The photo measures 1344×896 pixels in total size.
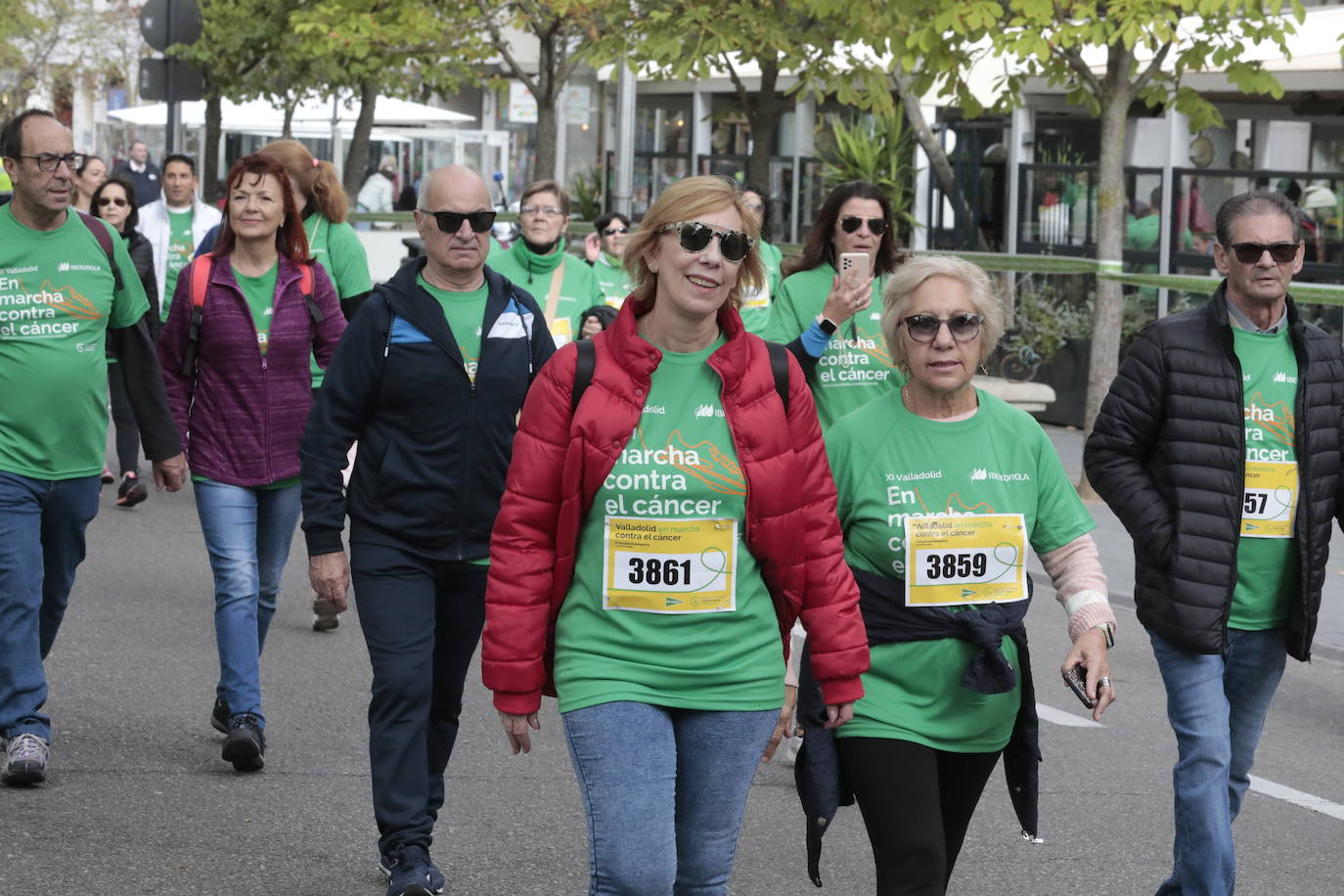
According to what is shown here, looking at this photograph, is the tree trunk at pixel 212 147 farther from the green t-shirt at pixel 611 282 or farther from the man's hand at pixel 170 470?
the man's hand at pixel 170 470

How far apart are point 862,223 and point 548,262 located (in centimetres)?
307

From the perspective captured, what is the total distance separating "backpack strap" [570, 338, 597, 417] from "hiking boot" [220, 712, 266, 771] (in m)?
2.93

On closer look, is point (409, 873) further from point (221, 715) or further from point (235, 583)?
point (221, 715)

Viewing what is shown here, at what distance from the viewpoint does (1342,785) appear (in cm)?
700

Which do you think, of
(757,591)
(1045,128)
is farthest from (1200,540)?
(1045,128)

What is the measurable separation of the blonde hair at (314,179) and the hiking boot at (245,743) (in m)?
2.37

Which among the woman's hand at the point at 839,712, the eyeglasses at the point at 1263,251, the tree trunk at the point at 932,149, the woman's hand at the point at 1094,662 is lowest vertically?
the woman's hand at the point at 839,712

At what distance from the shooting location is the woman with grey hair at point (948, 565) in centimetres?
412

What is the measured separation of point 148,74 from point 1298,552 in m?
14.8

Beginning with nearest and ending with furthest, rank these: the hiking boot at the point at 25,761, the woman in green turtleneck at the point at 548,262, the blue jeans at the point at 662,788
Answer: the blue jeans at the point at 662,788, the hiking boot at the point at 25,761, the woman in green turtleneck at the point at 548,262

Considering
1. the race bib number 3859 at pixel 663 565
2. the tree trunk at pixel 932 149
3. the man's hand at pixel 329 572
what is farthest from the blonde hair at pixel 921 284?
the tree trunk at pixel 932 149

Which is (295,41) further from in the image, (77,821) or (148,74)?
(77,821)

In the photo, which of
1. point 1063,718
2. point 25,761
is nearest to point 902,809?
point 25,761

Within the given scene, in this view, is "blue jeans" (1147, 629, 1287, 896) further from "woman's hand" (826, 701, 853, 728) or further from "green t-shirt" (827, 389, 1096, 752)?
"woman's hand" (826, 701, 853, 728)
